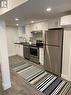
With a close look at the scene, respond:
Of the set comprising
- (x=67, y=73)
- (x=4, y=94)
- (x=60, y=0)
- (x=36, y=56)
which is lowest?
(x=4, y=94)

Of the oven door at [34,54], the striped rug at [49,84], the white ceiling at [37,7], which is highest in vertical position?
the white ceiling at [37,7]

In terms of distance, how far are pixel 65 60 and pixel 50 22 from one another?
165 centimetres

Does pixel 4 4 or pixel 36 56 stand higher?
pixel 4 4

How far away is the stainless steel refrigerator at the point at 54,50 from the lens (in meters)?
3.07

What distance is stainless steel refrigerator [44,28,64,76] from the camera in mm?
3073

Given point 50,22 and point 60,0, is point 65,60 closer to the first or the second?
point 50,22

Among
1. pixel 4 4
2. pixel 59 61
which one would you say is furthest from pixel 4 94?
pixel 4 4

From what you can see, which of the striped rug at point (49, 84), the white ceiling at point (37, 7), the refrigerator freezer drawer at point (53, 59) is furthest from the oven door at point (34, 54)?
the white ceiling at point (37, 7)

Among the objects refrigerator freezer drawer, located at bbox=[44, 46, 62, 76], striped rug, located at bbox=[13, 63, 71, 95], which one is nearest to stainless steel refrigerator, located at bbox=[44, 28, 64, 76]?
refrigerator freezer drawer, located at bbox=[44, 46, 62, 76]

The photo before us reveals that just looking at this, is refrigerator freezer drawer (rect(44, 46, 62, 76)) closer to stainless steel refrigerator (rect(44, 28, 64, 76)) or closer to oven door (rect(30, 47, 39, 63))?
stainless steel refrigerator (rect(44, 28, 64, 76))

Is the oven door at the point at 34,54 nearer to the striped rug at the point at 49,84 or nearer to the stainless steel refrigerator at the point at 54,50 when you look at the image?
the stainless steel refrigerator at the point at 54,50

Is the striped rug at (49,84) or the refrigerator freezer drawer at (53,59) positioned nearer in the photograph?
the striped rug at (49,84)

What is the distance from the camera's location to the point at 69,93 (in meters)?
2.37

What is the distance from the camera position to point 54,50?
10.7ft
